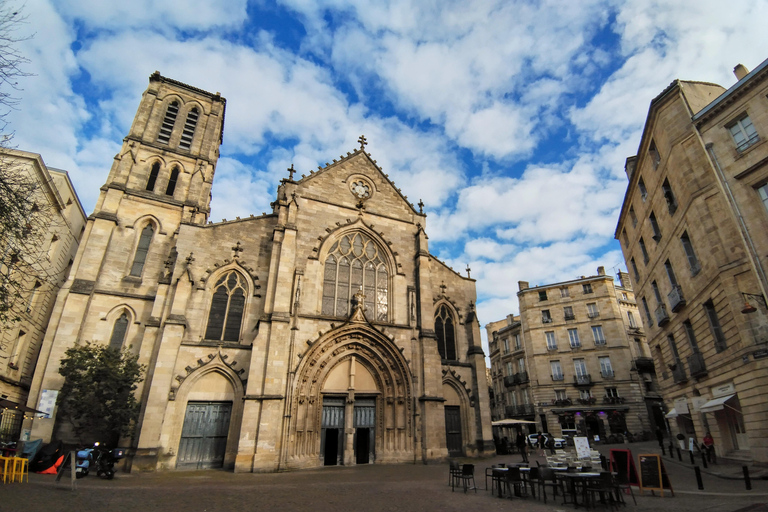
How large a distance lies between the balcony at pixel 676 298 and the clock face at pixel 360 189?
48.4 feet

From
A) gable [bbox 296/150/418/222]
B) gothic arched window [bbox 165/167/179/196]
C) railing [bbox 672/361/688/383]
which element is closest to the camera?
railing [bbox 672/361/688/383]

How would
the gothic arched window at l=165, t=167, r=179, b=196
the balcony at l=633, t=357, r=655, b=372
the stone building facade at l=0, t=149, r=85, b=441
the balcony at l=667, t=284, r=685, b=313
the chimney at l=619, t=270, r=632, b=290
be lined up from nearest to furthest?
the balcony at l=667, t=284, r=685, b=313, the stone building facade at l=0, t=149, r=85, b=441, the gothic arched window at l=165, t=167, r=179, b=196, the balcony at l=633, t=357, r=655, b=372, the chimney at l=619, t=270, r=632, b=290

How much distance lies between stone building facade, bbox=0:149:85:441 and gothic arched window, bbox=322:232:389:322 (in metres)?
10.4

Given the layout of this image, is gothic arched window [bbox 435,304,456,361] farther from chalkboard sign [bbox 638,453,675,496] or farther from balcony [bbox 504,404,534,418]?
balcony [bbox 504,404,534,418]

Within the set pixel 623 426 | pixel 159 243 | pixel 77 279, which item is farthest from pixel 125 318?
pixel 623 426

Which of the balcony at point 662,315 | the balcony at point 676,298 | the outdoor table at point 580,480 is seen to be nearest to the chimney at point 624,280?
the balcony at point 662,315

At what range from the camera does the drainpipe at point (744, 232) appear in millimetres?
11671

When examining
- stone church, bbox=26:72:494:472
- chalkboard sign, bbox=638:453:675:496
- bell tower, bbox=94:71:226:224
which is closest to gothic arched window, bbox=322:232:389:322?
stone church, bbox=26:72:494:472

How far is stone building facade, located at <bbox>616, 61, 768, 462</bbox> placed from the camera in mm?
11828

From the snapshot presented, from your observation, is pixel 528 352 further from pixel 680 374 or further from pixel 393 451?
pixel 393 451

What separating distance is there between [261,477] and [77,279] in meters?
11.9

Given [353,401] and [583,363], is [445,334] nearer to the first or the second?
[353,401]

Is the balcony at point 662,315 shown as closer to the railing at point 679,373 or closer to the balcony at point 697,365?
the railing at point 679,373

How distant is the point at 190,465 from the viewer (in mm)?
15023
